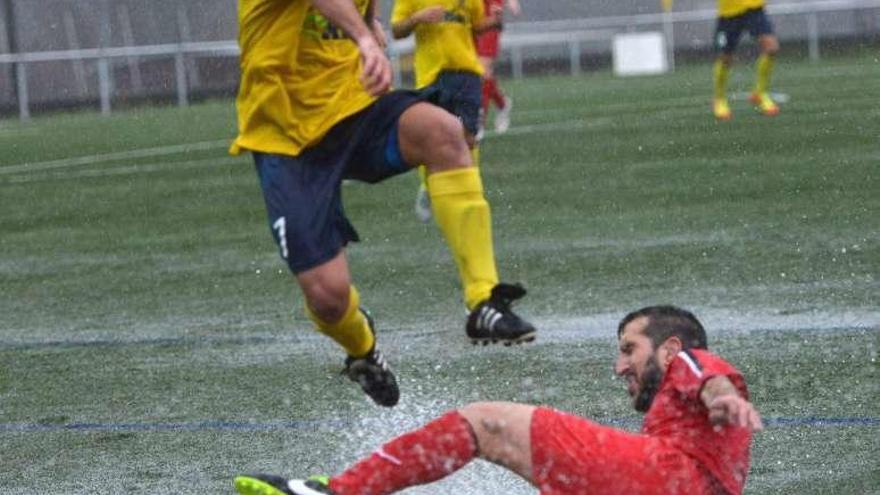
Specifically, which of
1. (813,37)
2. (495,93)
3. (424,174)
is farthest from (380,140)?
(813,37)

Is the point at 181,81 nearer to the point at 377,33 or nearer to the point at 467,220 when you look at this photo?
the point at 377,33

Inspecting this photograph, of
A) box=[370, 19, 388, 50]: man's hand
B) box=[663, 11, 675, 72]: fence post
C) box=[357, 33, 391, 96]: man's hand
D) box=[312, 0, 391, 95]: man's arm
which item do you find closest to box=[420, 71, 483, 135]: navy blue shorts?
box=[370, 19, 388, 50]: man's hand

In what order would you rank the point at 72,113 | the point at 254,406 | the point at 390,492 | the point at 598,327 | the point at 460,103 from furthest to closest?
1. the point at 72,113
2. the point at 460,103
3. the point at 598,327
4. the point at 254,406
5. the point at 390,492

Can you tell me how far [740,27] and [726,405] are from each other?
1677cm

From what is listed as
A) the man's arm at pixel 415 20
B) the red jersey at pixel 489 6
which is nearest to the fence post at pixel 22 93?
the red jersey at pixel 489 6

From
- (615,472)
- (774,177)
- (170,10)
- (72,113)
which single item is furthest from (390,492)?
(170,10)

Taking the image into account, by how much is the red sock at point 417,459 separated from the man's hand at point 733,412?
646mm

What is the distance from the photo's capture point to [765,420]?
6.72 m

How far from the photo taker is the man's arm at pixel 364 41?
6188 millimetres

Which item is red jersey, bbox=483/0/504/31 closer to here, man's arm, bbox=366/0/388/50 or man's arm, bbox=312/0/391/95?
man's arm, bbox=366/0/388/50

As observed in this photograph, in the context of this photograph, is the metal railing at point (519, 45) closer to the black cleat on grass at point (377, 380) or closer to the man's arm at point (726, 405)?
the black cleat on grass at point (377, 380)

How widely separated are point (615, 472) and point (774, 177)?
9582mm

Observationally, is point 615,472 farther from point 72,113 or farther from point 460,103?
point 72,113

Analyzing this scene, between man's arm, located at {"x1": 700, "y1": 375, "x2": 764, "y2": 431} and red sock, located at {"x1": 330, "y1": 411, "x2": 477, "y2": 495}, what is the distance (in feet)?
1.96
